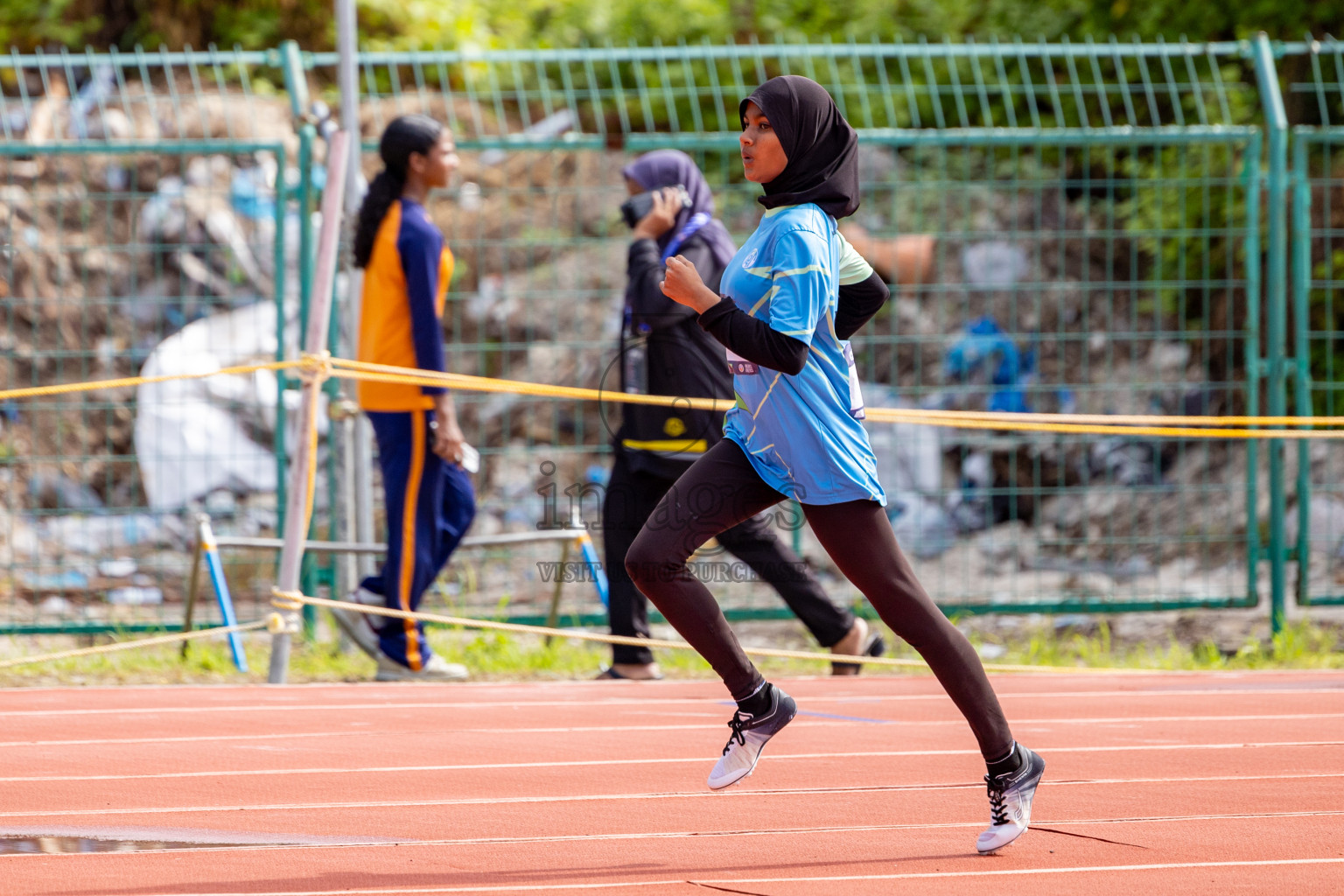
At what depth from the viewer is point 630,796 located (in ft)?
14.0

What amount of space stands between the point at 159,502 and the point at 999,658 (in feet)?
17.0

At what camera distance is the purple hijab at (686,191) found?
20.5 ft

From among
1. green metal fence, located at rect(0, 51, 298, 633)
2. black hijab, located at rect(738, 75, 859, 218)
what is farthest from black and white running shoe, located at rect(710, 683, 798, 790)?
green metal fence, located at rect(0, 51, 298, 633)

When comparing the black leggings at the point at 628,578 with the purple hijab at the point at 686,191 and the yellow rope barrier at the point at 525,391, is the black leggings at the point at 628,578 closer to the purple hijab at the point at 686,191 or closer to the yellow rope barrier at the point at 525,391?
the yellow rope barrier at the point at 525,391

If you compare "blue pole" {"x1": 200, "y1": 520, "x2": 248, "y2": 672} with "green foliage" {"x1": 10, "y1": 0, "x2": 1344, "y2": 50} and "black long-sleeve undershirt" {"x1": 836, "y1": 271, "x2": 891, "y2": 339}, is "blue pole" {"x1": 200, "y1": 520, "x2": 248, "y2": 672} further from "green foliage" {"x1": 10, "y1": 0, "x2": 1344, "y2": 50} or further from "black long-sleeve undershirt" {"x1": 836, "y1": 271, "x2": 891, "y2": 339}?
"green foliage" {"x1": 10, "y1": 0, "x2": 1344, "y2": 50}

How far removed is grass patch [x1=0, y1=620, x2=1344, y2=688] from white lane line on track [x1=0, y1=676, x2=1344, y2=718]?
0.75 meters

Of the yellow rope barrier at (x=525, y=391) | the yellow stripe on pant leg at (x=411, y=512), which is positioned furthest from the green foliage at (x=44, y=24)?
the yellow stripe on pant leg at (x=411, y=512)

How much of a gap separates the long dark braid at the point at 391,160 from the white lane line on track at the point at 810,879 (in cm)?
363

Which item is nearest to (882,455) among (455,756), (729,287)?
(455,756)

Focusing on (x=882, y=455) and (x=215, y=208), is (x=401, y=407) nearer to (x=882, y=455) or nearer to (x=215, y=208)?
(x=882, y=455)

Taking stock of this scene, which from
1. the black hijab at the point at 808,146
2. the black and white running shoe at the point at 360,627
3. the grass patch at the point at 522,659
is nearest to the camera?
the black hijab at the point at 808,146

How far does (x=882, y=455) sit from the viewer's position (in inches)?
381

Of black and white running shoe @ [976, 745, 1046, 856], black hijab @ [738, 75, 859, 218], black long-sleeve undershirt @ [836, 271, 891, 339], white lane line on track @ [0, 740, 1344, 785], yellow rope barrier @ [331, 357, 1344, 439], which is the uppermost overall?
black hijab @ [738, 75, 859, 218]

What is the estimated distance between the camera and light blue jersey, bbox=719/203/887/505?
3.52m
